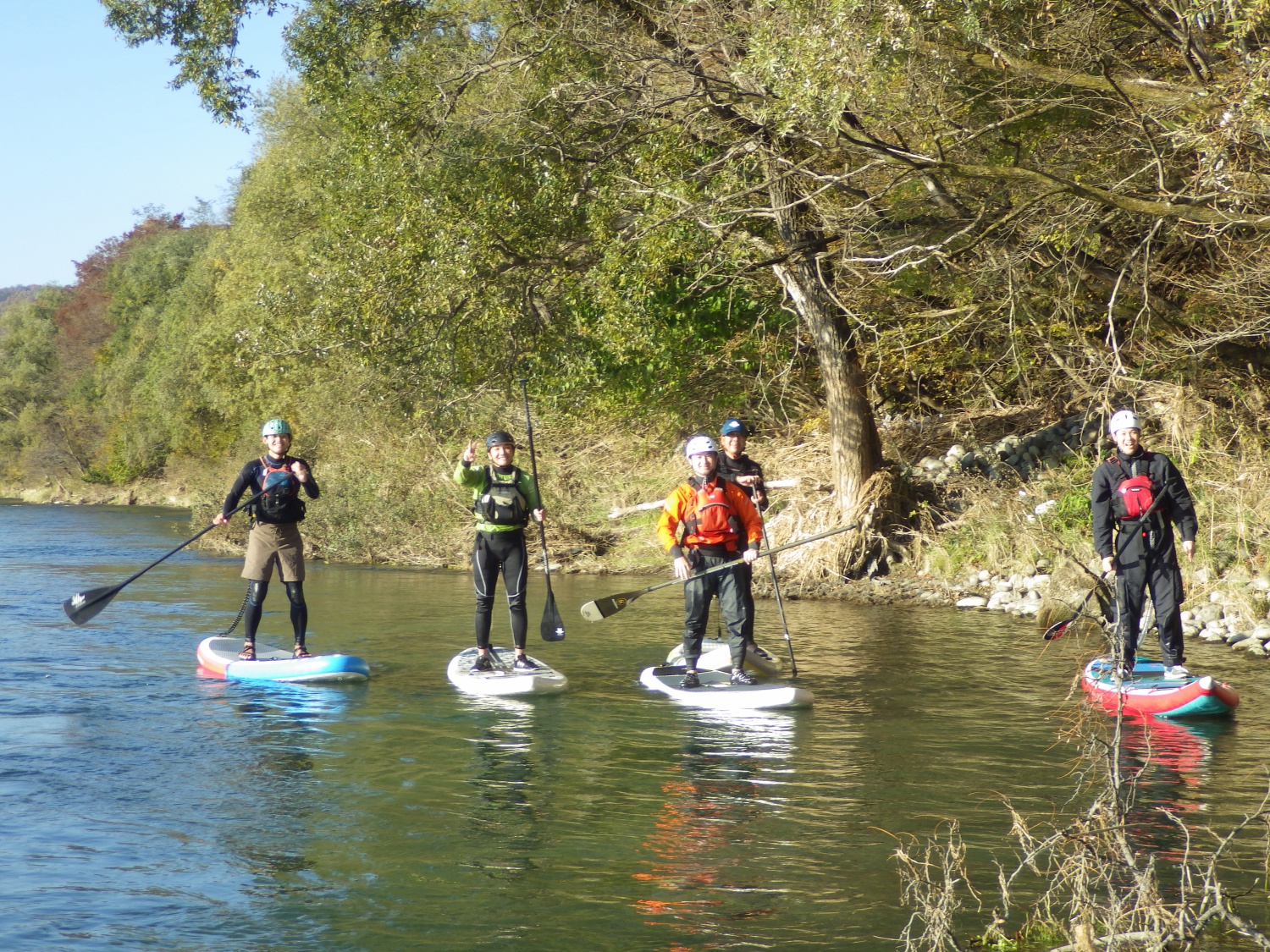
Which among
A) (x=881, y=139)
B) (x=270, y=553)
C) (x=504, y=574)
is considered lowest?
(x=504, y=574)

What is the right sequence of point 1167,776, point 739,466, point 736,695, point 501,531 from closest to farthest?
point 1167,776
point 736,695
point 501,531
point 739,466

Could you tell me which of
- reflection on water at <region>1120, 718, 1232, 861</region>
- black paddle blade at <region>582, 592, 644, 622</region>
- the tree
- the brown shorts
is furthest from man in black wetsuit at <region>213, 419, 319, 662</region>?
reflection on water at <region>1120, 718, 1232, 861</region>

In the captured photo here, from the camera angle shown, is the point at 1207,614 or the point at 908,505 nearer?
the point at 1207,614

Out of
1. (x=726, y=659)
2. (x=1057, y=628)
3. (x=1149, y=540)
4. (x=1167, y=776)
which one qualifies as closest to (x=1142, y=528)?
(x=1149, y=540)

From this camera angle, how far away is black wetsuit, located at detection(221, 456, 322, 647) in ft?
31.3

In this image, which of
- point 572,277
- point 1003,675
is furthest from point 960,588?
point 572,277

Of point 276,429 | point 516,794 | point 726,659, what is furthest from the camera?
point 726,659

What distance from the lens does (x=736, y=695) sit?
8.75m

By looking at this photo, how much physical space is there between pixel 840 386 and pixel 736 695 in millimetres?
8244

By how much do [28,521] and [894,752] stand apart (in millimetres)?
34350

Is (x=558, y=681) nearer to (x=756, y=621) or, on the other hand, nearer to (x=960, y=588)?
(x=756, y=621)

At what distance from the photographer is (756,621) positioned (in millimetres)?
13531

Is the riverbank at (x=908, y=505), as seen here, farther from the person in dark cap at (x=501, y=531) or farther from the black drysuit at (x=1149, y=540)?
the person in dark cap at (x=501, y=531)

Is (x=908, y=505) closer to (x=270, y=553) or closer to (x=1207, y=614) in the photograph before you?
(x=1207, y=614)
